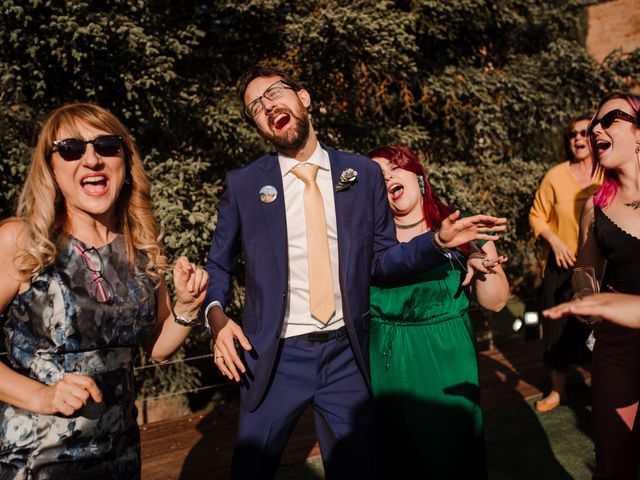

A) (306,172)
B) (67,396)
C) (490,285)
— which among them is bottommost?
(490,285)

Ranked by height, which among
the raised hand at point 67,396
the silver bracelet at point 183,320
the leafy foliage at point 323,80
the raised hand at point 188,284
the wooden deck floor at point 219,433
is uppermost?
the leafy foliage at point 323,80

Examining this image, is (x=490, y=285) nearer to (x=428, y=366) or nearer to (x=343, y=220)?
(x=428, y=366)

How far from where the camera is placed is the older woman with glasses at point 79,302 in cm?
198

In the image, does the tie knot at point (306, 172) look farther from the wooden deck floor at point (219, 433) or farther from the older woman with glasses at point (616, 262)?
the wooden deck floor at point (219, 433)

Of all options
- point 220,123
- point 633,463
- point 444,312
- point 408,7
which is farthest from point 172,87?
point 633,463

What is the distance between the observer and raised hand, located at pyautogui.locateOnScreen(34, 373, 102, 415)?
5.98ft

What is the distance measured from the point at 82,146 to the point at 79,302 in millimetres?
589

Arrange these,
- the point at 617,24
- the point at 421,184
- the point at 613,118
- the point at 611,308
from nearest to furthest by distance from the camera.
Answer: the point at 611,308, the point at 613,118, the point at 421,184, the point at 617,24

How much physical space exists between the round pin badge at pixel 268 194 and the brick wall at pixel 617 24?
18903 mm

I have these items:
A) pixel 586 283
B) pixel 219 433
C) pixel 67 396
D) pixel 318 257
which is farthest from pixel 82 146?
pixel 219 433

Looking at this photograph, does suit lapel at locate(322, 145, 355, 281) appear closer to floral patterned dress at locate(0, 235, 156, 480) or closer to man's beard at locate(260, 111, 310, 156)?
man's beard at locate(260, 111, 310, 156)

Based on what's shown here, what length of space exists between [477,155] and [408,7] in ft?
7.48

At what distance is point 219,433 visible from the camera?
5230mm

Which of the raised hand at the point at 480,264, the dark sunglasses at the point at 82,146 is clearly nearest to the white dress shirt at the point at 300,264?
the raised hand at the point at 480,264
